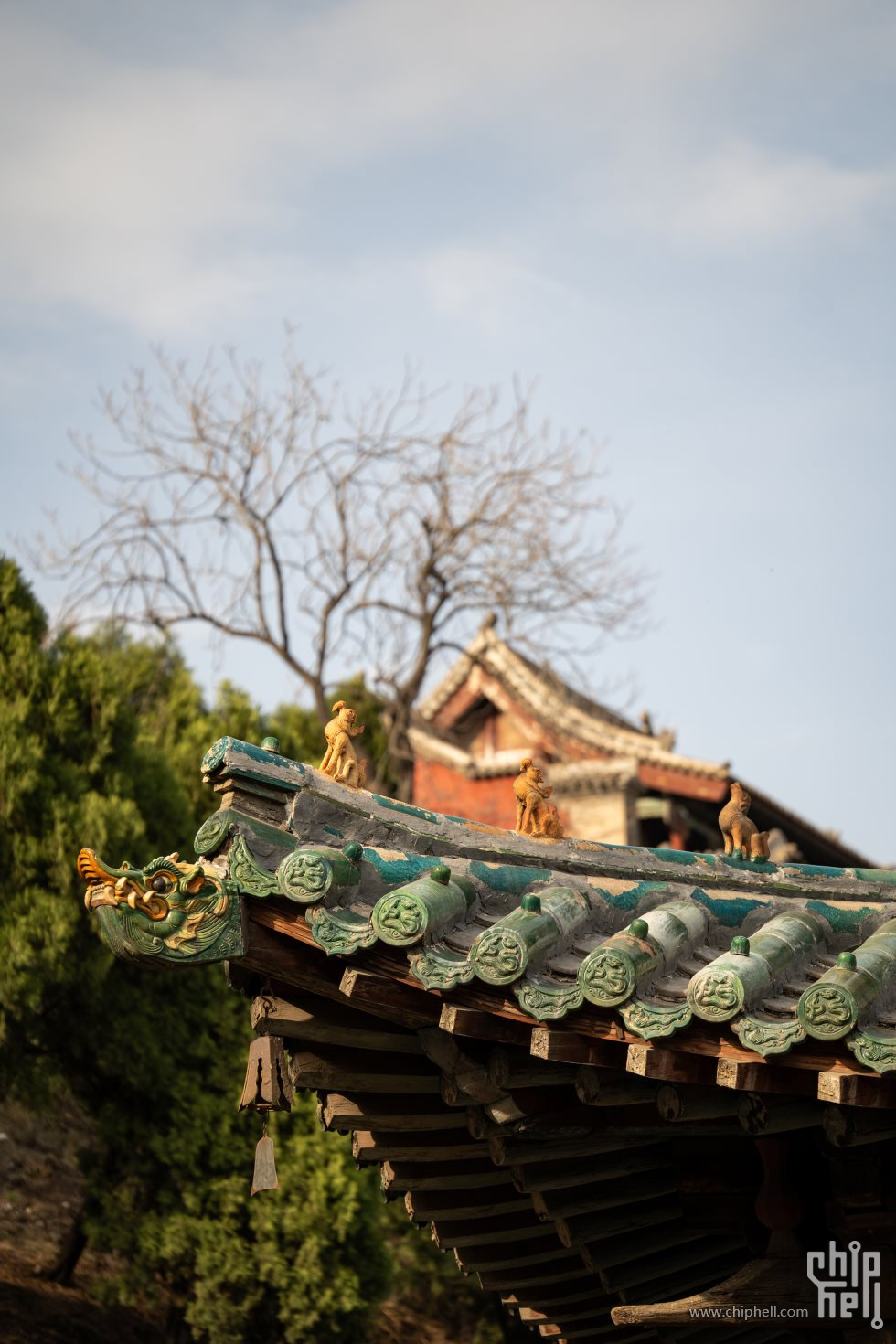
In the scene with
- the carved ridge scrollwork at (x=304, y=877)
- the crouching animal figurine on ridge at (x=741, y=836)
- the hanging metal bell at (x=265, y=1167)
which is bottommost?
the hanging metal bell at (x=265, y=1167)

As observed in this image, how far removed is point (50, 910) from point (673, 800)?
39.6ft

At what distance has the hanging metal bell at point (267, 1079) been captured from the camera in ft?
13.4

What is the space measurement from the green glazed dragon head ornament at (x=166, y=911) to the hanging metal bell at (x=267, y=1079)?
14.8 inches

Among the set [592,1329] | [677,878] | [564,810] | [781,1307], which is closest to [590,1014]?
[677,878]

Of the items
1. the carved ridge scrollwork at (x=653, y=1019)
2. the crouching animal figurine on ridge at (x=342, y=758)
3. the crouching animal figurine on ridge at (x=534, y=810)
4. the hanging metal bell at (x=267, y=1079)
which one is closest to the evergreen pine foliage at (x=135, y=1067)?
the crouching animal figurine on ridge at (x=534, y=810)

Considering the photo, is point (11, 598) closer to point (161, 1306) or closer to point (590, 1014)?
point (161, 1306)

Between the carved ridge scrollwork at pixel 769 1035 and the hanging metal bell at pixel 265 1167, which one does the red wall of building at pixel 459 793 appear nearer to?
the hanging metal bell at pixel 265 1167

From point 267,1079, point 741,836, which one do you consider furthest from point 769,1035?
point 741,836

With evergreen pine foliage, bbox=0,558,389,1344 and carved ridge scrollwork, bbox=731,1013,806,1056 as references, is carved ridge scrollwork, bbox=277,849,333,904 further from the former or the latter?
evergreen pine foliage, bbox=0,558,389,1344

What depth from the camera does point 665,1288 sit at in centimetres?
526

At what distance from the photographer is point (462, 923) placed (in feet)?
13.4

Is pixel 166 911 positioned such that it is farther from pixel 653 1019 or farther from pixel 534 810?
pixel 534 810

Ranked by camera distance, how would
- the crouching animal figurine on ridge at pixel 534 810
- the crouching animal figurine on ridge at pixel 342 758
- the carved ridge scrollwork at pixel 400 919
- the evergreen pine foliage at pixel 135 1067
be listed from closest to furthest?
the carved ridge scrollwork at pixel 400 919, the crouching animal figurine on ridge at pixel 342 758, the crouching animal figurine on ridge at pixel 534 810, the evergreen pine foliage at pixel 135 1067

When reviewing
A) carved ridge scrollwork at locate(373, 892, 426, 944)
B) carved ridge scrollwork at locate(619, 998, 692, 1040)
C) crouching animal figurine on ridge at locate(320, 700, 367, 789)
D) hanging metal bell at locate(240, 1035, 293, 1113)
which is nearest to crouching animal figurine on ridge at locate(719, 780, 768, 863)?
crouching animal figurine on ridge at locate(320, 700, 367, 789)
